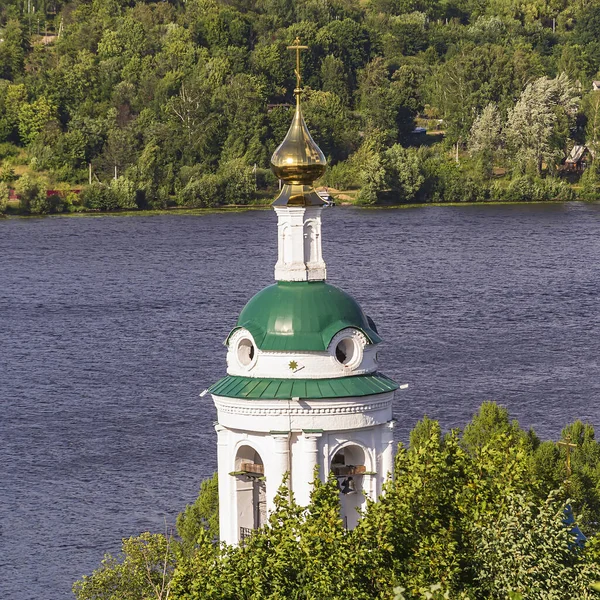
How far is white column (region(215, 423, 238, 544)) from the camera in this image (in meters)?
15.6

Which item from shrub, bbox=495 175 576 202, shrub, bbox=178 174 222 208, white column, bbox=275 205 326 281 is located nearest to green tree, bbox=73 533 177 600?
white column, bbox=275 205 326 281

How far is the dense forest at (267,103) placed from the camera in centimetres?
8300

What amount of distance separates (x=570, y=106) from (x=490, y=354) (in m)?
41.8

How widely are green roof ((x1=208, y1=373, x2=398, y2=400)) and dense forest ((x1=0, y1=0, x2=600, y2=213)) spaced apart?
65.3 m

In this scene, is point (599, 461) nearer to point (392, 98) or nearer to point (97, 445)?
point (97, 445)

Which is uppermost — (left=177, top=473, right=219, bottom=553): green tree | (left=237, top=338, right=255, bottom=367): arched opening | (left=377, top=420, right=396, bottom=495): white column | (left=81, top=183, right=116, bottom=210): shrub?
(left=237, top=338, right=255, bottom=367): arched opening

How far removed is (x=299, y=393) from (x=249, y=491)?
104cm

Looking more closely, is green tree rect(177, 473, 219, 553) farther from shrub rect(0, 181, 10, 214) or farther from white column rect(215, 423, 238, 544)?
shrub rect(0, 181, 10, 214)

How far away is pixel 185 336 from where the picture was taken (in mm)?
49781

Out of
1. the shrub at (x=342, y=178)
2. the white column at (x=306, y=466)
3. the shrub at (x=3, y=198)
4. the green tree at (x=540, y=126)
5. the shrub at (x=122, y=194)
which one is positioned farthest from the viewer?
the green tree at (x=540, y=126)

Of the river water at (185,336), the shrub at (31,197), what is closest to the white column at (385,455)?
the river water at (185,336)

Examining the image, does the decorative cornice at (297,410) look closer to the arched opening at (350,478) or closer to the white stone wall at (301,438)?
the white stone wall at (301,438)

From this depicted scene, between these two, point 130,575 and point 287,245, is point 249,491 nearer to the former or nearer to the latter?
point 287,245

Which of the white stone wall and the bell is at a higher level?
the white stone wall
